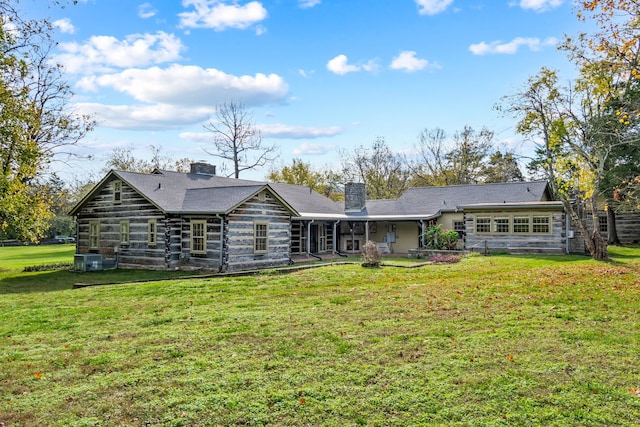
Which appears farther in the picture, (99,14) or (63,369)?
(99,14)

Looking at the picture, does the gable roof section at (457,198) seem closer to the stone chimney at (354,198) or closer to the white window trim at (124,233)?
the stone chimney at (354,198)

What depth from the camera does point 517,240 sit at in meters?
24.2

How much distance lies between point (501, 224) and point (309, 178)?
2874 cm

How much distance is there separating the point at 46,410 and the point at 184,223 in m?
15.1

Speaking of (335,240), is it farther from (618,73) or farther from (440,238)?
(618,73)

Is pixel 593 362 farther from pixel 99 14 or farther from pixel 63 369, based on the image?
pixel 99 14

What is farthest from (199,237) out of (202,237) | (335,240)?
(335,240)

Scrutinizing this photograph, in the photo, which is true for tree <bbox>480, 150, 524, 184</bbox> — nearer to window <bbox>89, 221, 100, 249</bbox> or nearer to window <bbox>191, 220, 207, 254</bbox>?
window <bbox>191, 220, 207, 254</bbox>

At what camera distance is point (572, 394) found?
498 centimetres

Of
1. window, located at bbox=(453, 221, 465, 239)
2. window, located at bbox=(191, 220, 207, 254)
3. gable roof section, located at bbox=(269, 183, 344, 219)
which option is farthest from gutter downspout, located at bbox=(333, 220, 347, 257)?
window, located at bbox=(191, 220, 207, 254)

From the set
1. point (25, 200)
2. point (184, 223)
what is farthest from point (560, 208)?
point (25, 200)

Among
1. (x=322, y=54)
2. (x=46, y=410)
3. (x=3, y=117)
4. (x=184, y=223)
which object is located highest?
(x=322, y=54)

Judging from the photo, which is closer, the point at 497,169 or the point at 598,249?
the point at 598,249

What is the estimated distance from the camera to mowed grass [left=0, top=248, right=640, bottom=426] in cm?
475
